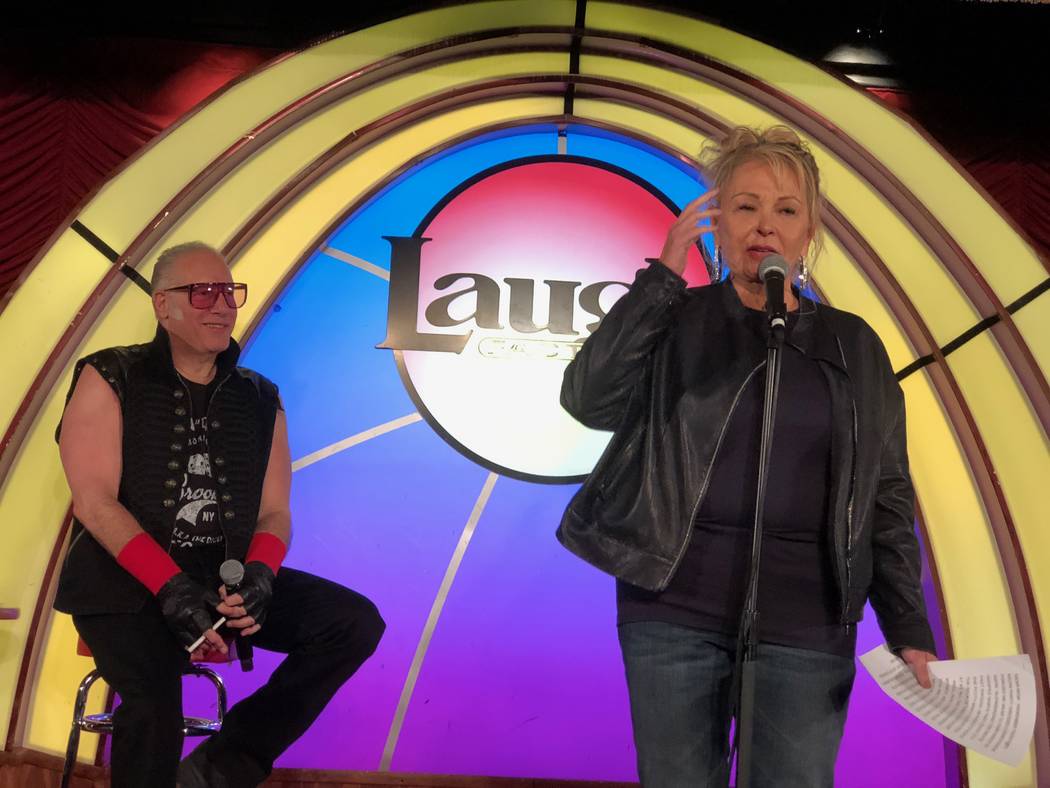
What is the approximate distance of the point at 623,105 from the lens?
4.41 metres

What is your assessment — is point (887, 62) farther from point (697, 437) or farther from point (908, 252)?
point (697, 437)

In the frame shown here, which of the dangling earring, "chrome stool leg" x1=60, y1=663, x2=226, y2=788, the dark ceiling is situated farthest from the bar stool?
the dark ceiling

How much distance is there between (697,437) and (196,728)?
2.00 m

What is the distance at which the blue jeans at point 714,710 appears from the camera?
73.5 inches

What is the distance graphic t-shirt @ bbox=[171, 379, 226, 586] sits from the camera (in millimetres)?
3105

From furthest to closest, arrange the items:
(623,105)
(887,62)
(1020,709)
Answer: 1. (887,62)
2. (623,105)
3. (1020,709)

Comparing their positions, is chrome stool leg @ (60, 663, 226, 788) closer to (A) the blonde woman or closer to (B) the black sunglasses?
(B) the black sunglasses

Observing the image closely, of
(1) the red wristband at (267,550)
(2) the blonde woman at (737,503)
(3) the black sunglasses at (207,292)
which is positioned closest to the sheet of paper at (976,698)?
(2) the blonde woman at (737,503)

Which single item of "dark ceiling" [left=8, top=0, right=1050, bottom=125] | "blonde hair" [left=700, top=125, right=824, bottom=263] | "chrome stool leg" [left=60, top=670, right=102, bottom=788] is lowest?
"chrome stool leg" [left=60, top=670, right=102, bottom=788]

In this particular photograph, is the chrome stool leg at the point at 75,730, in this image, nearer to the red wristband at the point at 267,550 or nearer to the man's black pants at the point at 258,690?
the man's black pants at the point at 258,690

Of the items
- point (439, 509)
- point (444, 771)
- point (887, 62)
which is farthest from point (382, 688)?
point (887, 62)

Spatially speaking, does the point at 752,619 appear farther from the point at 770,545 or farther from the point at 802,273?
the point at 802,273

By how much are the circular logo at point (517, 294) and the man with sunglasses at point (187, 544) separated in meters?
0.98

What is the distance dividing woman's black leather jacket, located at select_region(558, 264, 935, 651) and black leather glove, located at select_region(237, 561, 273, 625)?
126 cm
